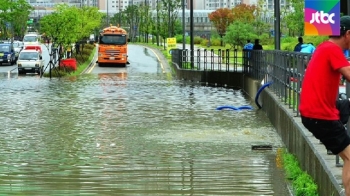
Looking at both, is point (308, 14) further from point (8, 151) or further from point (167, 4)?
point (167, 4)

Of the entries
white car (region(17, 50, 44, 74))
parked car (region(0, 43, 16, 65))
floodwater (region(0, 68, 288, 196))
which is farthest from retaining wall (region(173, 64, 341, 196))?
parked car (region(0, 43, 16, 65))

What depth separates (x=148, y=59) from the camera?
220 feet

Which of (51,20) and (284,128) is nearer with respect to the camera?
(284,128)

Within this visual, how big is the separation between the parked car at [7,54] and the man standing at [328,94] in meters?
54.3

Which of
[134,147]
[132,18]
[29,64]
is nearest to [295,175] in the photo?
[134,147]

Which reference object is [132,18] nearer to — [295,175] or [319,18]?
[319,18]

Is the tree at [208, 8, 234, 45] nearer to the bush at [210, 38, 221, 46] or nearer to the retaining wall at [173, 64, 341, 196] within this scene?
the bush at [210, 38, 221, 46]

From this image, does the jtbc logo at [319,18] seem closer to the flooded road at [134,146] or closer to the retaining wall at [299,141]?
the retaining wall at [299,141]

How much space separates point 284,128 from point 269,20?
9289cm

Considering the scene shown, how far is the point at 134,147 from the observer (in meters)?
15.6

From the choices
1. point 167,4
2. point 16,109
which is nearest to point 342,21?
point 16,109

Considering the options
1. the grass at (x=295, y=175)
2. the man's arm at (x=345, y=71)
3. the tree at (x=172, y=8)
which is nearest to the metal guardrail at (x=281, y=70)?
the grass at (x=295, y=175)

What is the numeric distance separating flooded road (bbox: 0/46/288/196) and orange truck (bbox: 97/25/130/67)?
28880 millimetres

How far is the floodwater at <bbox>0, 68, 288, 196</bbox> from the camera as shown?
11.6 m
